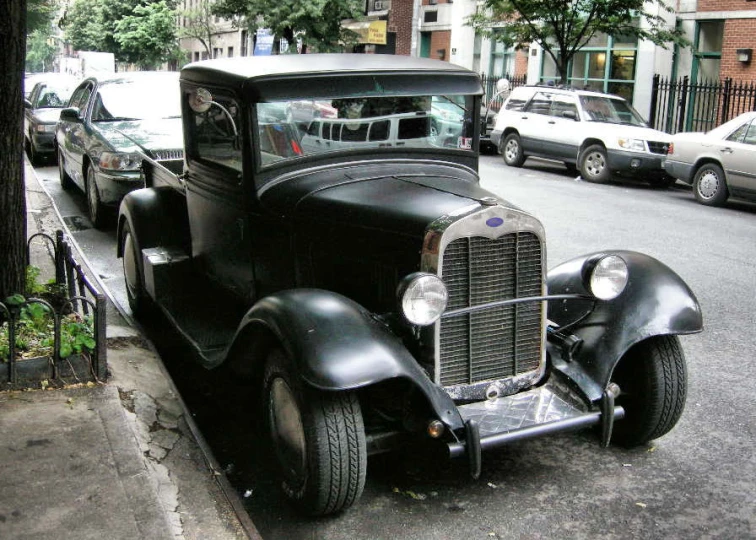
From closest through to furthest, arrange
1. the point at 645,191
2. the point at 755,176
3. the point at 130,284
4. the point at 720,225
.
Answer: the point at 130,284 < the point at 720,225 < the point at 755,176 < the point at 645,191

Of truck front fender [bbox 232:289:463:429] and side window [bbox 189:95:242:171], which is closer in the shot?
truck front fender [bbox 232:289:463:429]

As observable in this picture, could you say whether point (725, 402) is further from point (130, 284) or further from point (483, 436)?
point (130, 284)

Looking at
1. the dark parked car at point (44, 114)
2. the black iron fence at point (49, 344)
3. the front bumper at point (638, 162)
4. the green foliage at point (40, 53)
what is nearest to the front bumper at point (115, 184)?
the black iron fence at point (49, 344)

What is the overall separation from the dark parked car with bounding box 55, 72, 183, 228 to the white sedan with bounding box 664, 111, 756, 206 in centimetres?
840

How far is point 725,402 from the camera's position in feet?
17.6

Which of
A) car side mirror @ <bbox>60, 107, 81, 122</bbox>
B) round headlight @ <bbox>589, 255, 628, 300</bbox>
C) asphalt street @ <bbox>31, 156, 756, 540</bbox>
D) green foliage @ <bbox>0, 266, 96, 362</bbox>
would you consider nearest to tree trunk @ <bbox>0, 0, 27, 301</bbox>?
green foliage @ <bbox>0, 266, 96, 362</bbox>

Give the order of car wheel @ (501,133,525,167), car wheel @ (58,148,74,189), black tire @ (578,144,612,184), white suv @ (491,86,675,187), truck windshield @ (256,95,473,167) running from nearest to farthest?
truck windshield @ (256,95,473,167) < car wheel @ (58,148,74,189) < white suv @ (491,86,675,187) < black tire @ (578,144,612,184) < car wheel @ (501,133,525,167)

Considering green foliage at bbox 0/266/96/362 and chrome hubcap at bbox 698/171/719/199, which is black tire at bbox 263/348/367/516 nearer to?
green foliage at bbox 0/266/96/362

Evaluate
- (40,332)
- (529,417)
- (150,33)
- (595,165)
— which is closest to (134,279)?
(40,332)

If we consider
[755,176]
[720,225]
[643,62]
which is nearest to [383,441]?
[720,225]

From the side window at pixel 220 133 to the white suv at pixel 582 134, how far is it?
12028 millimetres

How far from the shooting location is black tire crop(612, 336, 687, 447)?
438 centimetres

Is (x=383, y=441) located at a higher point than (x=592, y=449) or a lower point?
higher

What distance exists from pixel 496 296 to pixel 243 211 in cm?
166
